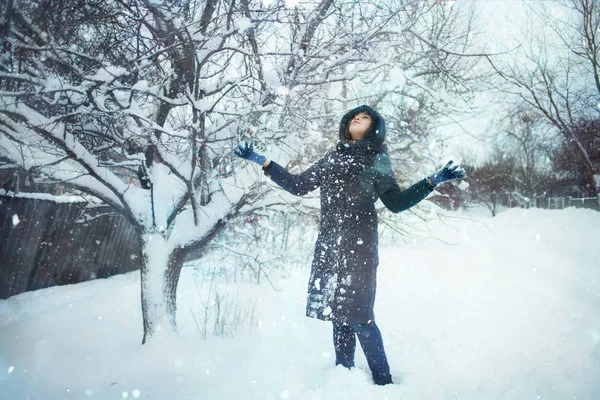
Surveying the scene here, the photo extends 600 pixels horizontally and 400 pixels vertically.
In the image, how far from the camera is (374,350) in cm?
200

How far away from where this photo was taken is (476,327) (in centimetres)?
331

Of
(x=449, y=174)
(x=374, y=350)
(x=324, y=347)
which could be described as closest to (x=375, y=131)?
(x=449, y=174)

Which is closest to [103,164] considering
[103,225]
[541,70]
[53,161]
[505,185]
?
[53,161]

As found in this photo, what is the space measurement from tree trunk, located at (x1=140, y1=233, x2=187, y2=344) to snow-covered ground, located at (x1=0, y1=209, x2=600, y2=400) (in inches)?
6.2

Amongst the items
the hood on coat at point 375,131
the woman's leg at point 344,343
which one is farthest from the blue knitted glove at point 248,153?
the woman's leg at point 344,343

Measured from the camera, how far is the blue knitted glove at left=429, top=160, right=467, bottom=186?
1.77 metres

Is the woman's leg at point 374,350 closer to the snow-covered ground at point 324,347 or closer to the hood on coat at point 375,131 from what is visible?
the snow-covered ground at point 324,347

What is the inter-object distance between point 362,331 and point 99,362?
2174mm

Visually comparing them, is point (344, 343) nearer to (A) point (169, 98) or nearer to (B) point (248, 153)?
(B) point (248, 153)

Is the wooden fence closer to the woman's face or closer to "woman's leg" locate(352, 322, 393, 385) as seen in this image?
the woman's face

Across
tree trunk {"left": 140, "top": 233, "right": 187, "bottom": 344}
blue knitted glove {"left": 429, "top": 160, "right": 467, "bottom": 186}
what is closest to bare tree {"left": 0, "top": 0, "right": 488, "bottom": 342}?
tree trunk {"left": 140, "top": 233, "right": 187, "bottom": 344}

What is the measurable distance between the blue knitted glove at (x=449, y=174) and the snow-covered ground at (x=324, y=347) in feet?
4.21

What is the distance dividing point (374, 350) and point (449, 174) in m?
1.15

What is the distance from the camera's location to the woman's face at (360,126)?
2.19m
